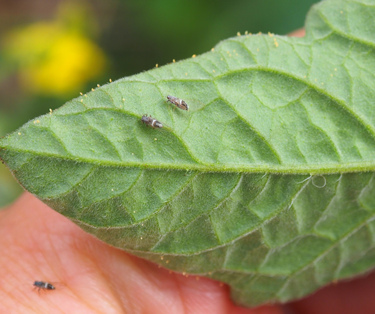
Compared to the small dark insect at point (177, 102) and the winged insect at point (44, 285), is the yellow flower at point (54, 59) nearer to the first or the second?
the winged insect at point (44, 285)

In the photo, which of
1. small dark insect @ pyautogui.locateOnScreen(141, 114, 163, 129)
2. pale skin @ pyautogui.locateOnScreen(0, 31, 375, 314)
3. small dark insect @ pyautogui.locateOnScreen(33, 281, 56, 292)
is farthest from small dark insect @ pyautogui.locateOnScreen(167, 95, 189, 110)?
small dark insect @ pyautogui.locateOnScreen(33, 281, 56, 292)

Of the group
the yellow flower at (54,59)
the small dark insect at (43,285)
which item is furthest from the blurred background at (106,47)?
the small dark insect at (43,285)

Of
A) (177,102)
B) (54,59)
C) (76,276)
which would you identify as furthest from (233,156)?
(54,59)

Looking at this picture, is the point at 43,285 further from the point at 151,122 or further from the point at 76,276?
the point at 151,122

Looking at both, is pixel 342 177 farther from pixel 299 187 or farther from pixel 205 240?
pixel 205 240

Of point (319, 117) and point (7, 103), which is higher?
point (7, 103)

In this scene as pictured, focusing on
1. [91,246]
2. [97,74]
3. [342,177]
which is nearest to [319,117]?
[342,177]
